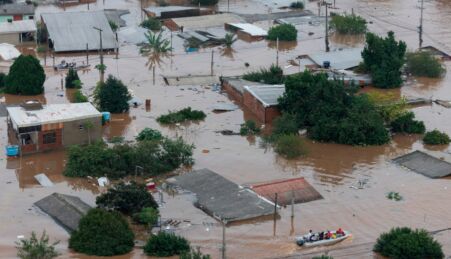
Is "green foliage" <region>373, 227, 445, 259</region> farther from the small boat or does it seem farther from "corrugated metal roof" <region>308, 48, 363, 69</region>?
"corrugated metal roof" <region>308, 48, 363, 69</region>

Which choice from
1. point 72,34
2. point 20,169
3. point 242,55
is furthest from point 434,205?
point 72,34

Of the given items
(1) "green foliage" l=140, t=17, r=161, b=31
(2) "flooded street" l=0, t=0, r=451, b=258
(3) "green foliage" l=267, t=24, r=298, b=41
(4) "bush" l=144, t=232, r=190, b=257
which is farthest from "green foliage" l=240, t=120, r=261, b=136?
(1) "green foliage" l=140, t=17, r=161, b=31

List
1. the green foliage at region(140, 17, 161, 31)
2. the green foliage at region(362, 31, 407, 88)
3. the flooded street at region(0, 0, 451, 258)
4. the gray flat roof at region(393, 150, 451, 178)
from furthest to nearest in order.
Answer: the green foliage at region(140, 17, 161, 31)
the green foliage at region(362, 31, 407, 88)
the gray flat roof at region(393, 150, 451, 178)
the flooded street at region(0, 0, 451, 258)

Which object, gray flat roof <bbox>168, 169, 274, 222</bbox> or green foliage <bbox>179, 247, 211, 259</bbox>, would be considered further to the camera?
gray flat roof <bbox>168, 169, 274, 222</bbox>

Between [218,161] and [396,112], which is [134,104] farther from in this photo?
[396,112]

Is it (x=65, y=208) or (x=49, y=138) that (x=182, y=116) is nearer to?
(x=49, y=138)

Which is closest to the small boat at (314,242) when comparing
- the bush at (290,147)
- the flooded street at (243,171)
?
the flooded street at (243,171)

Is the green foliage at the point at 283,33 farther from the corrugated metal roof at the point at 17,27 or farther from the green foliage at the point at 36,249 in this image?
the green foliage at the point at 36,249
